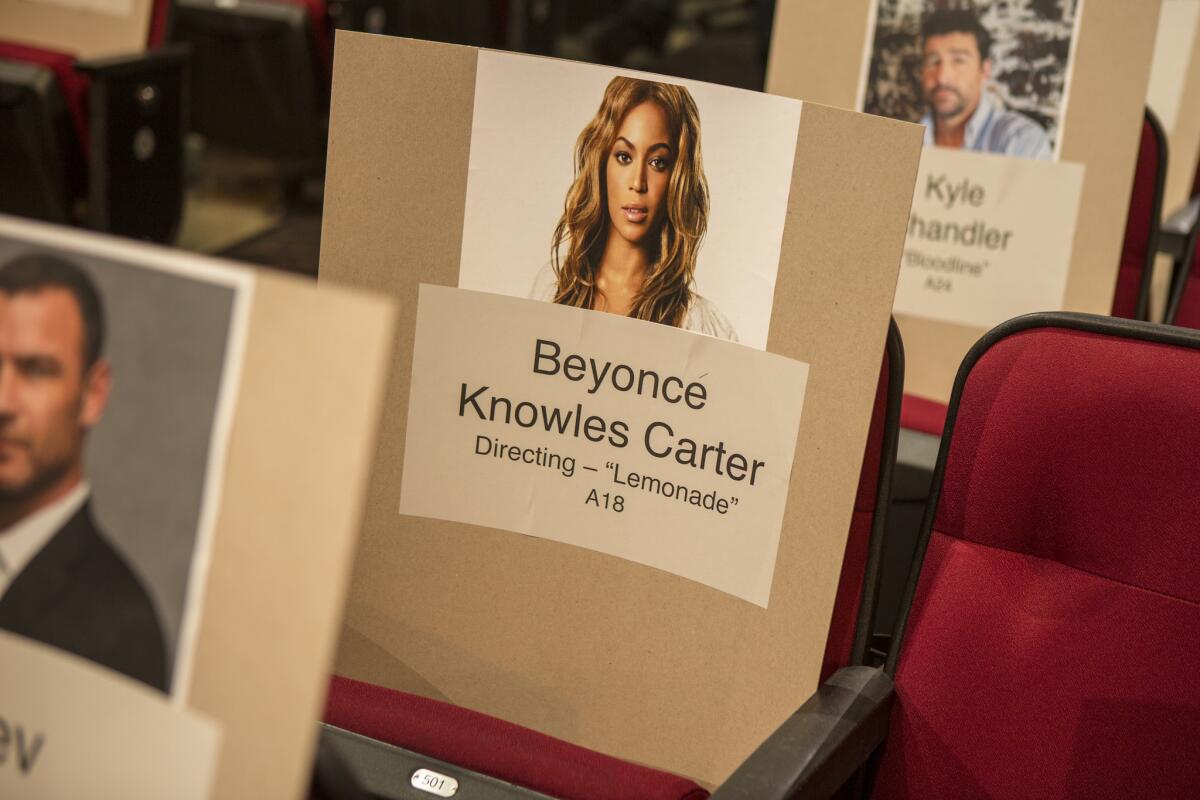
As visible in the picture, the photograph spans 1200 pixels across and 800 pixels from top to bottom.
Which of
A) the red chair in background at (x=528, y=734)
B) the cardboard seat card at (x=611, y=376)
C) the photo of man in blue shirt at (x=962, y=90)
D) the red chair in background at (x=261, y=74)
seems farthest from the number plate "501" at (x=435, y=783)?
the red chair in background at (x=261, y=74)

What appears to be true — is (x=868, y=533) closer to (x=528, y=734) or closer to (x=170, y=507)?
(x=528, y=734)

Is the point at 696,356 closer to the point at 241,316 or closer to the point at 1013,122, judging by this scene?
the point at 241,316

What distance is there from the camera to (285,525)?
0.54 metres

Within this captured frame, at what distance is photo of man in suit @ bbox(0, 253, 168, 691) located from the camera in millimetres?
586

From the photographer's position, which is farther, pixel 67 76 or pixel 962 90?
pixel 67 76

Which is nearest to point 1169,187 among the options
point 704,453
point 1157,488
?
point 1157,488

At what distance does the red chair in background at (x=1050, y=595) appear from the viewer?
953mm

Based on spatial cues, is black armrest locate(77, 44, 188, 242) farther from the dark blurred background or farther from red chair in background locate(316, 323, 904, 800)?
red chair in background locate(316, 323, 904, 800)

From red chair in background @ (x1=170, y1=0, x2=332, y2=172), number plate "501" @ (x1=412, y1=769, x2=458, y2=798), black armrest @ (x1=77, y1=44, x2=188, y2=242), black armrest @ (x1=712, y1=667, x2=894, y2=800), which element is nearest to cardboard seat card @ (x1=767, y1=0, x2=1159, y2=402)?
black armrest @ (x1=712, y1=667, x2=894, y2=800)

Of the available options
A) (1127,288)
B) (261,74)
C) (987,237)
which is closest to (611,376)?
(987,237)

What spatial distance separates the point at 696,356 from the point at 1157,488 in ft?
1.28

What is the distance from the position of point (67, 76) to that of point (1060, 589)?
2537 millimetres

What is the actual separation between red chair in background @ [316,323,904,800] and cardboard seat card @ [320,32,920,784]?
4 centimetres

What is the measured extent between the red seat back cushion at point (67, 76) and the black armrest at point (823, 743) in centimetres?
239
